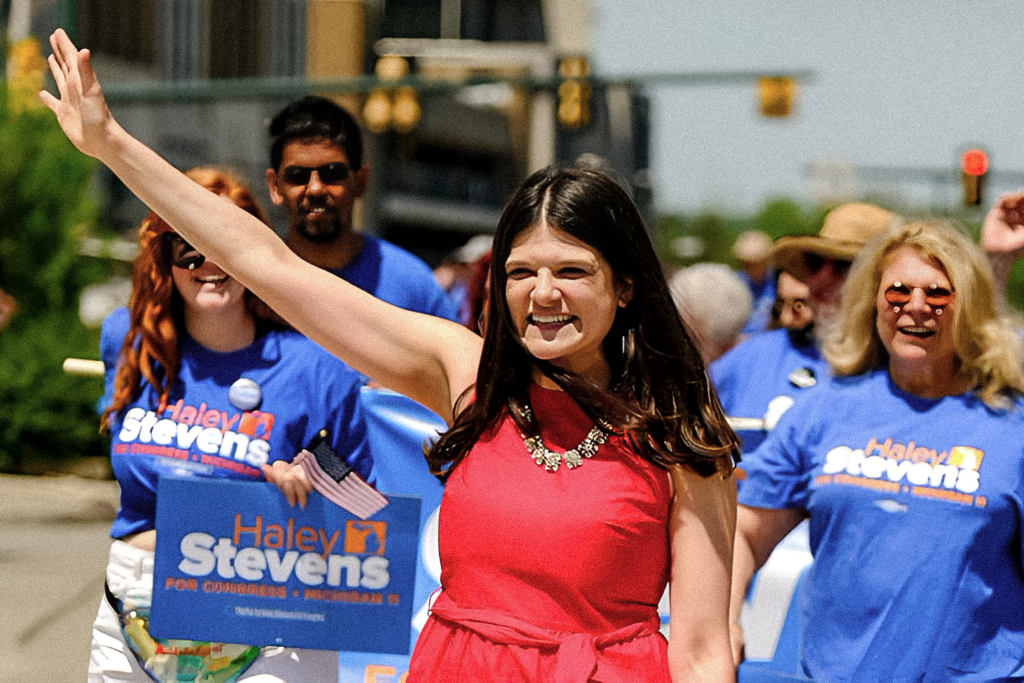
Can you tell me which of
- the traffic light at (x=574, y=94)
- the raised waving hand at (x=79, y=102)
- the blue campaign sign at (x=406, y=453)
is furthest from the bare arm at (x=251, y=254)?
the traffic light at (x=574, y=94)

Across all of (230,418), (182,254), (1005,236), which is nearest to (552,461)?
(230,418)

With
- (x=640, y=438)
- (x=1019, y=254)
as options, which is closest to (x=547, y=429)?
(x=640, y=438)

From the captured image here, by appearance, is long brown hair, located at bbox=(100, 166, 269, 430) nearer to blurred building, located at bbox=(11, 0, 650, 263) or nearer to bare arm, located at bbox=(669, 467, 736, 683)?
bare arm, located at bbox=(669, 467, 736, 683)

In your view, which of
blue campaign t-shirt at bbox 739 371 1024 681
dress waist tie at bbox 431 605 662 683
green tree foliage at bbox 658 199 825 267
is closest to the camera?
dress waist tie at bbox 431 605 662 683

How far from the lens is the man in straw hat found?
18.0ft

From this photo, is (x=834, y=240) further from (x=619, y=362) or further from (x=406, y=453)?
(x=619, y=362)

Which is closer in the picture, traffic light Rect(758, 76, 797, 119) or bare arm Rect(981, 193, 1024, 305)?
bare arm Rect(981, 193, 1024, 305)

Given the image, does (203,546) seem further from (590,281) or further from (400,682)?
(590,281)

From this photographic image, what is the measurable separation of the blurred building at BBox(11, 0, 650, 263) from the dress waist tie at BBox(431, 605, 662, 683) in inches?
486

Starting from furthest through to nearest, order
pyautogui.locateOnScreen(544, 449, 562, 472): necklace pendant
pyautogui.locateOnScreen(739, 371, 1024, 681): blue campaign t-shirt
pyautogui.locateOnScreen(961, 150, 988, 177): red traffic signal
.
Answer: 1. pyautogui.locateOnScreen(961, 150, 988, 177): red traffic signal
2. pyautogui.locateOnScreen(739, 371, 1024, 681): blue campaign t-shirt
3. pyautogui.locateOnScreen(544, 449, 562, 472): necklace pendant

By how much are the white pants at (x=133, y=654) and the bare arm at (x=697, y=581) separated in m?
1.59

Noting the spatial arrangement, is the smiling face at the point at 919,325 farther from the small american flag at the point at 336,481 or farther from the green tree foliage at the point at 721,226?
the green tree foliage at the point at 721,226

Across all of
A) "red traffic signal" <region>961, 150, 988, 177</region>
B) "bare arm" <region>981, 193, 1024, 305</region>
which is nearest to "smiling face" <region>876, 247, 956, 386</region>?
"bare arm" <region>981, 193, 1024, 305</region>

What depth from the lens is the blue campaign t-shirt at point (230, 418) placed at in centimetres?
372
